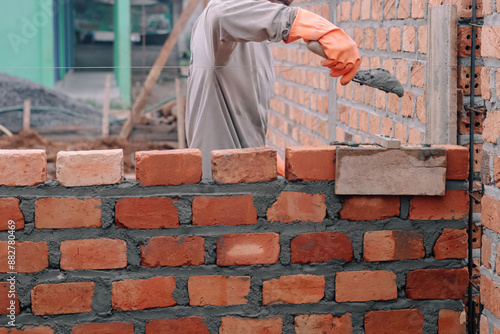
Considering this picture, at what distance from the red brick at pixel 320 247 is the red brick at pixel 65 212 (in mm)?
577

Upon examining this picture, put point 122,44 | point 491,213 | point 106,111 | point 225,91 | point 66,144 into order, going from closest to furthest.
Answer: point 491,213 → point 225,91 → point 66,144 → point 106,111 → point 122,44

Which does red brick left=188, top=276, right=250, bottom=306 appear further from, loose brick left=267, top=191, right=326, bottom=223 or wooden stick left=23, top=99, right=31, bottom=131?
wooden stick left=23, top=99, right=31, bottom=131

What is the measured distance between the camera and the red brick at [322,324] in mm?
1911

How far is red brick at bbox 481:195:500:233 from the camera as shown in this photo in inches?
69.3

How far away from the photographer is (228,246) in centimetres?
187

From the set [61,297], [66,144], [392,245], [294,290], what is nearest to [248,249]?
[294,290]

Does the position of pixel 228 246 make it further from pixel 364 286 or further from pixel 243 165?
pixel 364 286

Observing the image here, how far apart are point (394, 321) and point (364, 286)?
0.14m

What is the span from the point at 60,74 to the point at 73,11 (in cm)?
153

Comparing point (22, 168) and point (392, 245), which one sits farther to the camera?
point (392, 245)

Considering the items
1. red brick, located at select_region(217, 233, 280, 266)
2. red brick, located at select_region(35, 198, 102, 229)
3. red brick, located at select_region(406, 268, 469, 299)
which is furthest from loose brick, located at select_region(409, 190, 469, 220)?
red brick, located at select_region(35, 198, 102, 229)

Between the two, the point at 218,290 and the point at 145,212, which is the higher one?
the point at 145,212

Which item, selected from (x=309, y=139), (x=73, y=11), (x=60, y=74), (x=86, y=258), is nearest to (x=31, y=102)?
(x=60, y=74)

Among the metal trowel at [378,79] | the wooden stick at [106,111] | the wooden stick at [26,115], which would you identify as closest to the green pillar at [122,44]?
the wooden stick at [106,111]
